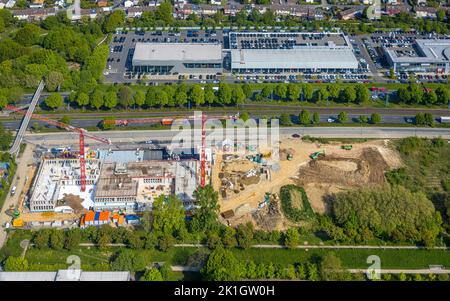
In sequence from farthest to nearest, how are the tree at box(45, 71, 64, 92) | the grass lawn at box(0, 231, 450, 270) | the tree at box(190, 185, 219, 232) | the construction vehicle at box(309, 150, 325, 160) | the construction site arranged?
the tree at box(45, 71, 64, 92) → the construction vehicle at box(309, 150, 325, 160) → the construction site → the tree at box(190, 185, 219, 232) → the grass lawn at box(0, 231, 450, 270)

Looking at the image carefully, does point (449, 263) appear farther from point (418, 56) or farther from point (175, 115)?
point (418, 56)

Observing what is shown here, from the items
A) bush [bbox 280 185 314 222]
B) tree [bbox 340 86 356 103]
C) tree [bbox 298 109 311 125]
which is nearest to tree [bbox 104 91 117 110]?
tree [bbox 298 109 311 125]

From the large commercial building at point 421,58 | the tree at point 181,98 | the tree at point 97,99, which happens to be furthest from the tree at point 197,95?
the large commercial building at point 421,58

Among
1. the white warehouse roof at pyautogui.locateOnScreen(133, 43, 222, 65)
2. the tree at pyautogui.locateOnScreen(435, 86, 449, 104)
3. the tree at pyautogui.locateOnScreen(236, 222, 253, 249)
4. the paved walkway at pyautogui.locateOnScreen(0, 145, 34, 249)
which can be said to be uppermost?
the white warehouse roof at pyautogui.locateOnScreen(133, 43, 222, 65)

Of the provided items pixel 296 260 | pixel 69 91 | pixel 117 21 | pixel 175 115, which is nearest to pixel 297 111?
pixel 175 115

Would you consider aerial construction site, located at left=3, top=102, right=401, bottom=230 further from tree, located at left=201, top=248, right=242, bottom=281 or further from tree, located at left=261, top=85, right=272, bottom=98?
tree, located at left=261, top=85, right=272, bottom=98

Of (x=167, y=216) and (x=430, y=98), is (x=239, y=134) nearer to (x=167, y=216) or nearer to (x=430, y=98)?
(x=167, y=216)
